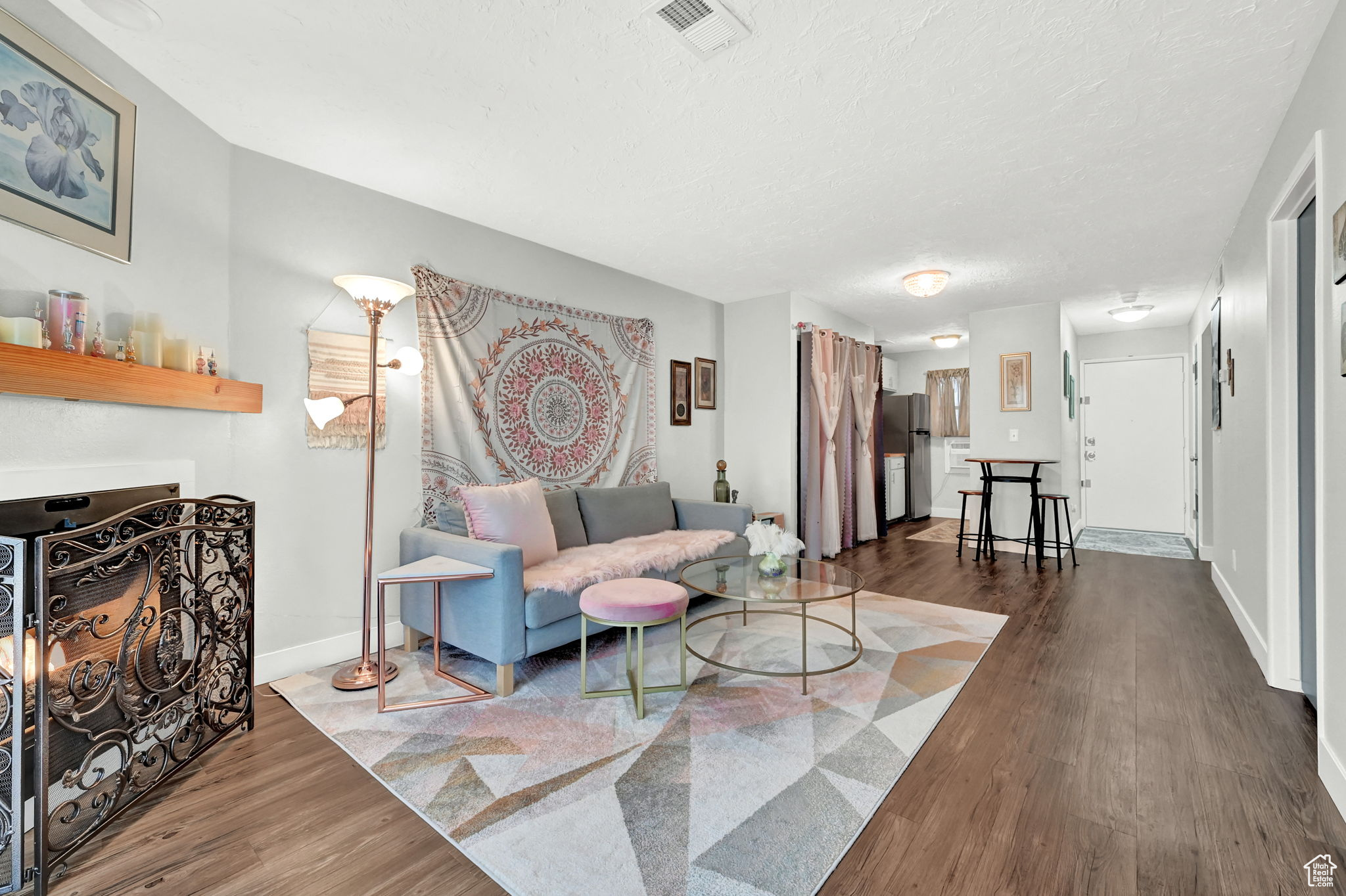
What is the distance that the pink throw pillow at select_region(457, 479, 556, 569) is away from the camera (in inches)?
118

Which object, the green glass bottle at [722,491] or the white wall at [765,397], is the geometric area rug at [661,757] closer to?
the green glass bottle at [722,491]

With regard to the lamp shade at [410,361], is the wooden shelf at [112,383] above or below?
below

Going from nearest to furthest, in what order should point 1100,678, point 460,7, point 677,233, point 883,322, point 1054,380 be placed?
1. point 460,7
2. point 1100,678
3. point 677,233
4. point 1054,380
5. point 883,322

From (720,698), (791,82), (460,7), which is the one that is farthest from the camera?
(720,698)

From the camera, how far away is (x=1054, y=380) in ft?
17.3

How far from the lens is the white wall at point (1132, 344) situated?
6344mm

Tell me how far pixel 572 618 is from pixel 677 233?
238cm

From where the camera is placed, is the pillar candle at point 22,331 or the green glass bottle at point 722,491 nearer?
the pillar candle at point 22,331

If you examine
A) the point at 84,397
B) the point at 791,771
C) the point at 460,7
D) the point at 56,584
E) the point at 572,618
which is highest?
the point at 460,7

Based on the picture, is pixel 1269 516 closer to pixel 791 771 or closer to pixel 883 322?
pixel 791 771

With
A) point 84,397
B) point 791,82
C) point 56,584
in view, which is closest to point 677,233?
point 791,82

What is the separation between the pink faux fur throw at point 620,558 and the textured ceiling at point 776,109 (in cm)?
194

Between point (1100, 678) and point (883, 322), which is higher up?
point (883, 322)

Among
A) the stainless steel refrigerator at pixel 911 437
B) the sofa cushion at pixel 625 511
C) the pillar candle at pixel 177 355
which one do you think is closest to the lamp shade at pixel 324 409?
the pillar candle at pixel 177 355
